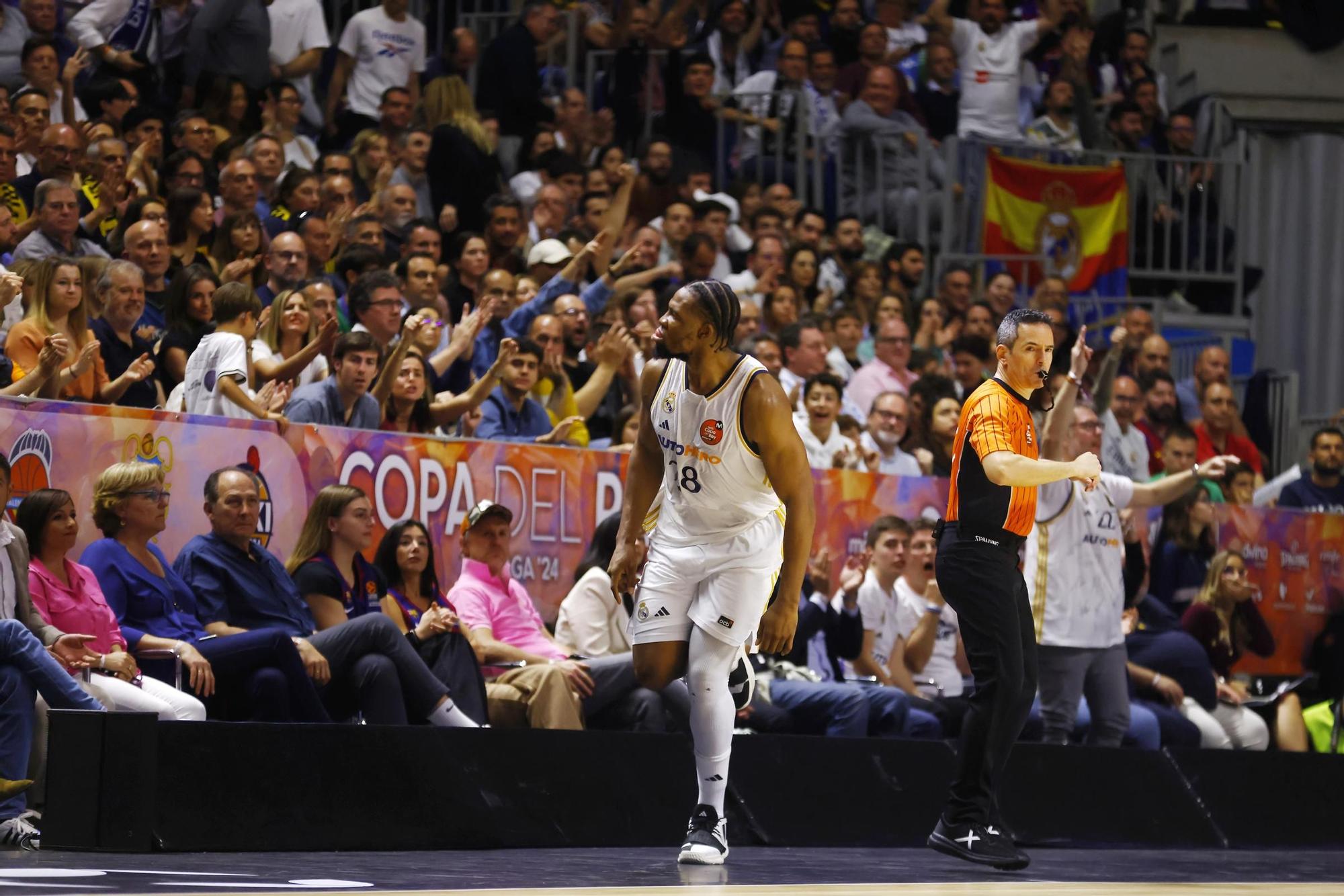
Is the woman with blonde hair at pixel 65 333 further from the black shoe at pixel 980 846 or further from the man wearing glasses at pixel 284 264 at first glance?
the black shoe at pixel 980 846

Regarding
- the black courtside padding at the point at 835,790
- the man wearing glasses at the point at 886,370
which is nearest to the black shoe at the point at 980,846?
the black courtside padding at the point at 835,790

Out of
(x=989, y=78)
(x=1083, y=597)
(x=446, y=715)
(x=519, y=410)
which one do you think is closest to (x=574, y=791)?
(x=446, y=715)

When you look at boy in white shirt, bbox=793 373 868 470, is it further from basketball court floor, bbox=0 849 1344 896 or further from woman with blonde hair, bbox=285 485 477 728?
basketball court floor, bbox=0 849 1344 896

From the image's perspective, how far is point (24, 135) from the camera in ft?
36.3

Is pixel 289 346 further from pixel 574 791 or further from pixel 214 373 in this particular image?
pixel 574 791

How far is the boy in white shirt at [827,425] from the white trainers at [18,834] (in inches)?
227

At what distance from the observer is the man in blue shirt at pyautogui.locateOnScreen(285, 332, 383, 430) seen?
9.21 metres

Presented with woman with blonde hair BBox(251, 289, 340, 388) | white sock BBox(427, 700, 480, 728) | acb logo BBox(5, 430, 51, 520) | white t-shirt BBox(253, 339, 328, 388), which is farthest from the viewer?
white t-shirt BBox(253, 339, 328, 388)

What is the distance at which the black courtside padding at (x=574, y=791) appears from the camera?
653 centimetres

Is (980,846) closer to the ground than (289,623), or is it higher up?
closer to the ground

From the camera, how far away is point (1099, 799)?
9219mm

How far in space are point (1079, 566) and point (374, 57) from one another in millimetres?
7128

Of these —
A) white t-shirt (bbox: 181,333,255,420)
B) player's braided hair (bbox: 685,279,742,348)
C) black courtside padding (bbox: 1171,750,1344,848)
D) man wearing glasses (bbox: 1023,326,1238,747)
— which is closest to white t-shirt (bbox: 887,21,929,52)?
man wearing glasses (bbox: 1023,326,1238,747)

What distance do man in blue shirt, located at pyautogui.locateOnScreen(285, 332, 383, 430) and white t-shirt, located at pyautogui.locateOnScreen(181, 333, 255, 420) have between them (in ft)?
1.17
